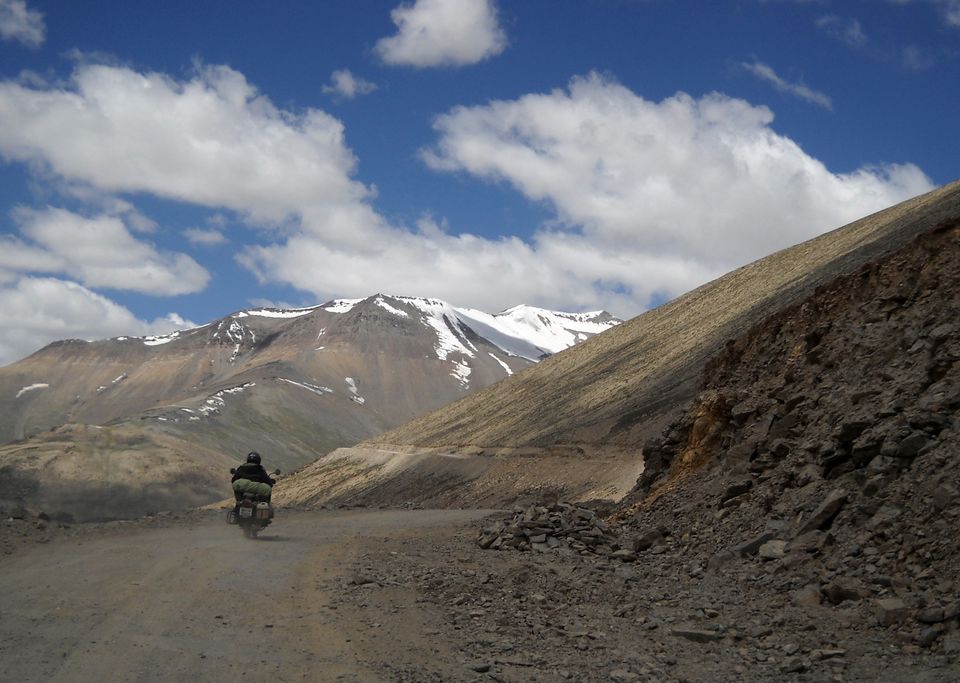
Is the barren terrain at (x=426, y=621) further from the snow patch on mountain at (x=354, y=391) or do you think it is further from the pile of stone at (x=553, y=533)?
the snow patch on mountain at (x=354, y=391)

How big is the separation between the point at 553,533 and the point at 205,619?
6624 millimetres

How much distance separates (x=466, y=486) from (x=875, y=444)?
29748mm

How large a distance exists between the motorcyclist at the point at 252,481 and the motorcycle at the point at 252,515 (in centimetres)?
10

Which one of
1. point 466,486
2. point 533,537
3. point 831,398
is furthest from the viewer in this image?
point 466,486

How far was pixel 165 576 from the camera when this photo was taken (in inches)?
424

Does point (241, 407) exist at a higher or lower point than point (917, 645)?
higher

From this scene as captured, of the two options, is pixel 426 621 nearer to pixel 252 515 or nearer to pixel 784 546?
pixel 784 546

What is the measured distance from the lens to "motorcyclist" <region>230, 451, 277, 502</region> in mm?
16531

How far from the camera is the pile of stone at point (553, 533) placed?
13430mm

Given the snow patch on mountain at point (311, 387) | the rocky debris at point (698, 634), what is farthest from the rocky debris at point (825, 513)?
the snow patch on mountain at point (311, 387)

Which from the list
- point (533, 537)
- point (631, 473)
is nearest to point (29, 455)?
point (631, 473)

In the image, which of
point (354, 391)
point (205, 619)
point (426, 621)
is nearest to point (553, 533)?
point (426, 621)

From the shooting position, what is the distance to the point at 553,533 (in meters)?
14.1

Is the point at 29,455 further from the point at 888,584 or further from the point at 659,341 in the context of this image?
the point at 888,584
